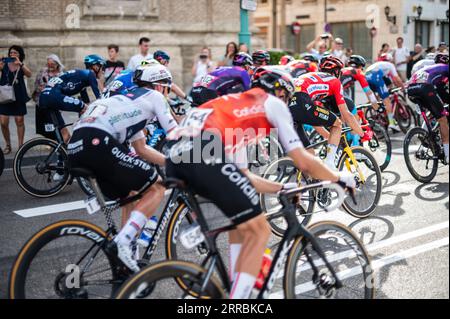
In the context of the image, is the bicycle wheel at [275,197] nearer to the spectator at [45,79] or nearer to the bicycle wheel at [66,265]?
the bicycle wheel at [66,265]

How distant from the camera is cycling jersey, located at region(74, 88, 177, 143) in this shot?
446cm

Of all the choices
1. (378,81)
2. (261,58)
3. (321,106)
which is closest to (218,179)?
(321,106)

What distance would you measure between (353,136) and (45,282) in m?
5.33

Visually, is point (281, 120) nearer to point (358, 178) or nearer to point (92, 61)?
point (358, 178)

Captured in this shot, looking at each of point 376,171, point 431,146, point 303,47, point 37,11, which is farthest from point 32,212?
point 303,47

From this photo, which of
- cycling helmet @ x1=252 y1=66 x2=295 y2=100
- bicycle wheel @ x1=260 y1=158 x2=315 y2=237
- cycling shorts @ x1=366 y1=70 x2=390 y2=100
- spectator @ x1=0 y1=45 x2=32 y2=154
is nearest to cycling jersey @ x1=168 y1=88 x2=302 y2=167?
cycling helmet @ x1=252 y1=66 x2=295 y2=100

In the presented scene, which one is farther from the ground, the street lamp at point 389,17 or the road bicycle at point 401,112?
the street lamp at point 389,17

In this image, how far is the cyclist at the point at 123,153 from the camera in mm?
4223

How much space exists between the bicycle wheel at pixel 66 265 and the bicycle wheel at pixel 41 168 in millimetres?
3997

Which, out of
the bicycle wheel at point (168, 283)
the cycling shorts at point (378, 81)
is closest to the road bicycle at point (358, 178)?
the bicycle wheel at point (168, 283)

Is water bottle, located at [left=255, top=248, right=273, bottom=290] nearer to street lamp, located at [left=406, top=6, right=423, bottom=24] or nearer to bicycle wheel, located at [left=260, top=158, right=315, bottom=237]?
bicycle wheel, located at [left=260, top=158, right=315, bottom=237]

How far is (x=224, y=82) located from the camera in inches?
344
